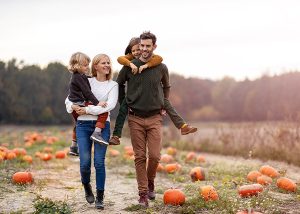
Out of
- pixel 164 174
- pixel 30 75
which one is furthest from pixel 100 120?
pixel 30 75

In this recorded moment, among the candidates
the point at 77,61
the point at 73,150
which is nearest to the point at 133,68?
the point at 77,61

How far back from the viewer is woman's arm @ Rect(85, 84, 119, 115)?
204 inches

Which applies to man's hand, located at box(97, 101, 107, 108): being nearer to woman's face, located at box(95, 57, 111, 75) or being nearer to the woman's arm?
the woman's arm

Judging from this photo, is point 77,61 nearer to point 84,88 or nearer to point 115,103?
point 84,88

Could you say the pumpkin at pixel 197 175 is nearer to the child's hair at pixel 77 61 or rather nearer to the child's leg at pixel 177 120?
the child's leg at pixel 177 120

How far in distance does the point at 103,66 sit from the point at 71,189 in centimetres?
240

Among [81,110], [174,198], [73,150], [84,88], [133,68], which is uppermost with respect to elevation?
[133,68]

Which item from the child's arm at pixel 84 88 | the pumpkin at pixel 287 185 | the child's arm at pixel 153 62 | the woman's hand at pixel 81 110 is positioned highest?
the child's arm at pixel 153 62

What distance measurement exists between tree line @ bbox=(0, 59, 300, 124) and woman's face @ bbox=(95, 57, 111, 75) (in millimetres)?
14799

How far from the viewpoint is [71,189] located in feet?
22.7

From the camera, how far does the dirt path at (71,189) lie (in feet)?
18.2

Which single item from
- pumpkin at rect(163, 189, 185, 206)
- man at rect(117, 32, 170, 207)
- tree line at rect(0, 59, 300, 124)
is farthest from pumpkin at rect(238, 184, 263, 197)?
tree line at rect(0, 59, 300, 124)

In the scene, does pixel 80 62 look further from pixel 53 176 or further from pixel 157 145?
pixel 53 176

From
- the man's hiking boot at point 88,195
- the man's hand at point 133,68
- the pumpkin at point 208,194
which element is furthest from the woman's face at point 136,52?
the pumpkin at point 208,194
